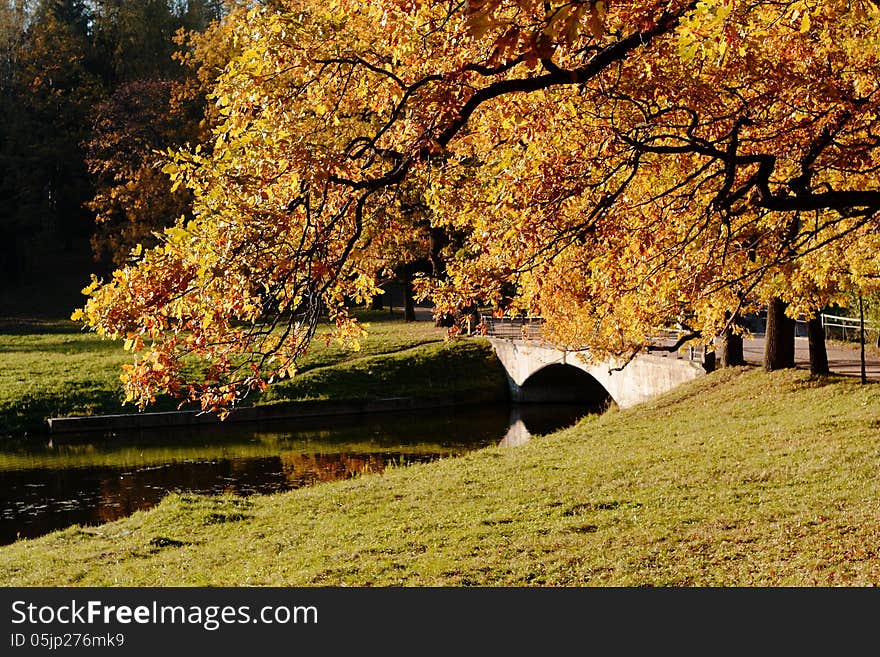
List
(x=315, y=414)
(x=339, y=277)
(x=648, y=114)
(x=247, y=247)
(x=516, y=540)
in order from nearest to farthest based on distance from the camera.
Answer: (x=247, y=247) < (x=339, y=277) < (x=648, y=114) < (x=516, y=540) < (x=315, y=414)

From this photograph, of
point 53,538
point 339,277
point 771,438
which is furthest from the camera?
point 771,438

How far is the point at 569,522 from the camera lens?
12250 millimetres

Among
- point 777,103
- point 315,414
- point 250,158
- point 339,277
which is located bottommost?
point 315,414

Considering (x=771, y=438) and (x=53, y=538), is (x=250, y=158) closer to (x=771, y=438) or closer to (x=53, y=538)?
(x=53, y=538)

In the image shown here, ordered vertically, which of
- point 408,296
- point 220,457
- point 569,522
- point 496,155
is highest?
point 496,155

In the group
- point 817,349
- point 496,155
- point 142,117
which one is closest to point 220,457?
point 817,349

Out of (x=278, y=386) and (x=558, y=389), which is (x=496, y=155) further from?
(x=558, y=389)

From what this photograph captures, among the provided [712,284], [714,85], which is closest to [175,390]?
[714,85]

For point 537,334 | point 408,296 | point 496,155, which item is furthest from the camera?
point 408,296

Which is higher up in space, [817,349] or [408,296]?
[408,296]

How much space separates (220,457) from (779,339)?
44.3 ft

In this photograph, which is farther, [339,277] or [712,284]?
[712,284]

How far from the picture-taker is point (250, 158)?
7.84 meters

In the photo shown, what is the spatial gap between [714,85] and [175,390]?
5941 millimetres
